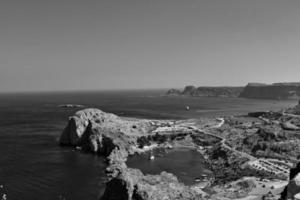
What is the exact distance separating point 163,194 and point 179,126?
87221mm

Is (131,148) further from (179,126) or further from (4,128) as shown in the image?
(4,128)

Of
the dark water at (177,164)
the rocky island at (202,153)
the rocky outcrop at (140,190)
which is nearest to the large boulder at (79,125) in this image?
the rocky island at (202,153)

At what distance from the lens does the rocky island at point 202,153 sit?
190ft

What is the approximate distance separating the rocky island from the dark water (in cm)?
243

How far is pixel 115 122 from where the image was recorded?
119125 mm

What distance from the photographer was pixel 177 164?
9206cm

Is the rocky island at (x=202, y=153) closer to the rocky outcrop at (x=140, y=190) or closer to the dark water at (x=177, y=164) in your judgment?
the rocky outcrop at (x=140, y=190)

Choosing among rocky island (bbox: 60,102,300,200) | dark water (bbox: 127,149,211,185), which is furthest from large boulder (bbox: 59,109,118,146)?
dark water (bbox: 127,149,211,185)

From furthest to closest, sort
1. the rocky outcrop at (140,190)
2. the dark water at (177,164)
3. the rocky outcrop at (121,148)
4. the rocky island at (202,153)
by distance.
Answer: the dark water at (177,164), the rocky island at (202,153), the rocky outcrop at (121,148), the rocky outcrop at (140,190)

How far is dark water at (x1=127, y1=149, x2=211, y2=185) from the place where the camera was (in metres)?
81.7

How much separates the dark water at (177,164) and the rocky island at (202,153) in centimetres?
243

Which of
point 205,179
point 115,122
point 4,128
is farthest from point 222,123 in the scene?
point 4,128

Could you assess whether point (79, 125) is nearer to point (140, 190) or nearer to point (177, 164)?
point (177, 164)

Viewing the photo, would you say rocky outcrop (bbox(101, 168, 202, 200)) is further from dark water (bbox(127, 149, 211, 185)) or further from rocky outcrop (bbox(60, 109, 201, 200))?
dark water (bbox(127, 149, 211, 185))
